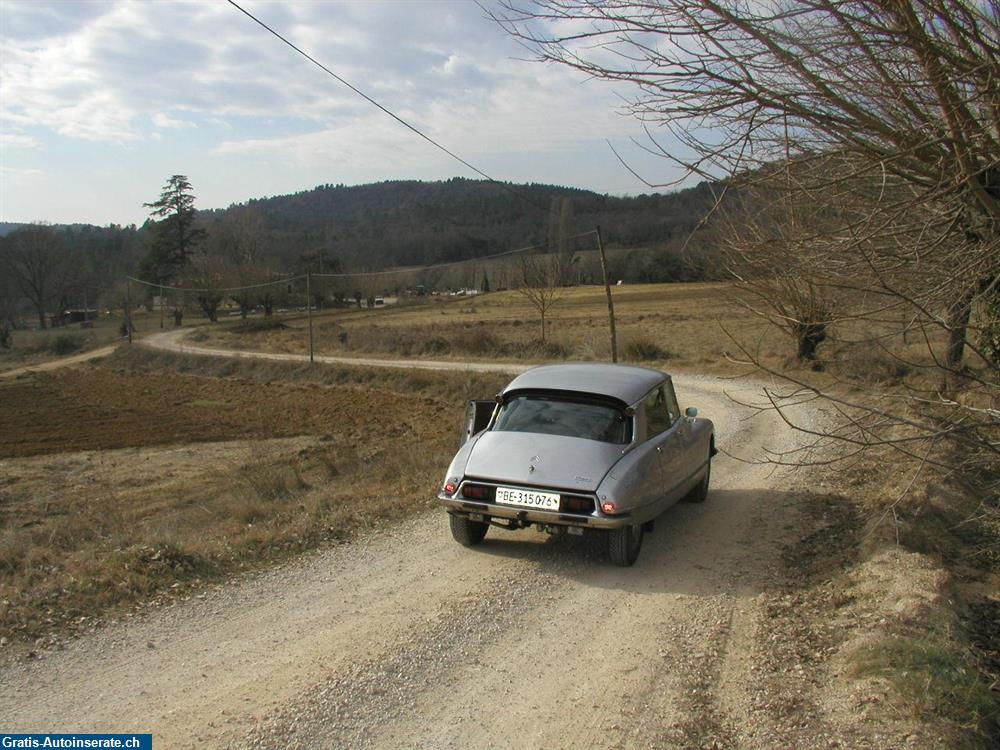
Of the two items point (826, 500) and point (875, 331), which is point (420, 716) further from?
point (826, 500)

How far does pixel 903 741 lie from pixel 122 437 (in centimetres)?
2506

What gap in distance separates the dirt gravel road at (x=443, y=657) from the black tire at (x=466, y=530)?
0.11m

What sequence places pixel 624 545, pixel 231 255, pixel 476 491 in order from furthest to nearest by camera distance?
pixel 231 255 < pixel 476 491 < pixel 624 545

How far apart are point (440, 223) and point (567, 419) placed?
130m

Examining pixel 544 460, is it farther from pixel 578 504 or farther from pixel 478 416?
pixel 478 416

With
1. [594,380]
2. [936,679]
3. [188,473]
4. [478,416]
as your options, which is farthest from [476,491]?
[188,473]

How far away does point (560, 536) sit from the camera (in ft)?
26.1

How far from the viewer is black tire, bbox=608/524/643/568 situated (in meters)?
6.88

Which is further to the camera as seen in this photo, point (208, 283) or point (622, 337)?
point (208, 283)

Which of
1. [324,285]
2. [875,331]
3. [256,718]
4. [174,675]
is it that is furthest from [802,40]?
[324,285]

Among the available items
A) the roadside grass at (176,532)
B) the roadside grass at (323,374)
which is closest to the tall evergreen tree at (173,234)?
the roadside grass at (323,374)

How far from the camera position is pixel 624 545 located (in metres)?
6.92

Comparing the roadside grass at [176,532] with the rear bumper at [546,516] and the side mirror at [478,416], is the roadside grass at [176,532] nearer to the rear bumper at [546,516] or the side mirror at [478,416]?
the side mirror at [478,416]

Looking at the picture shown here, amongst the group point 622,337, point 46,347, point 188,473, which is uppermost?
point 622,337
